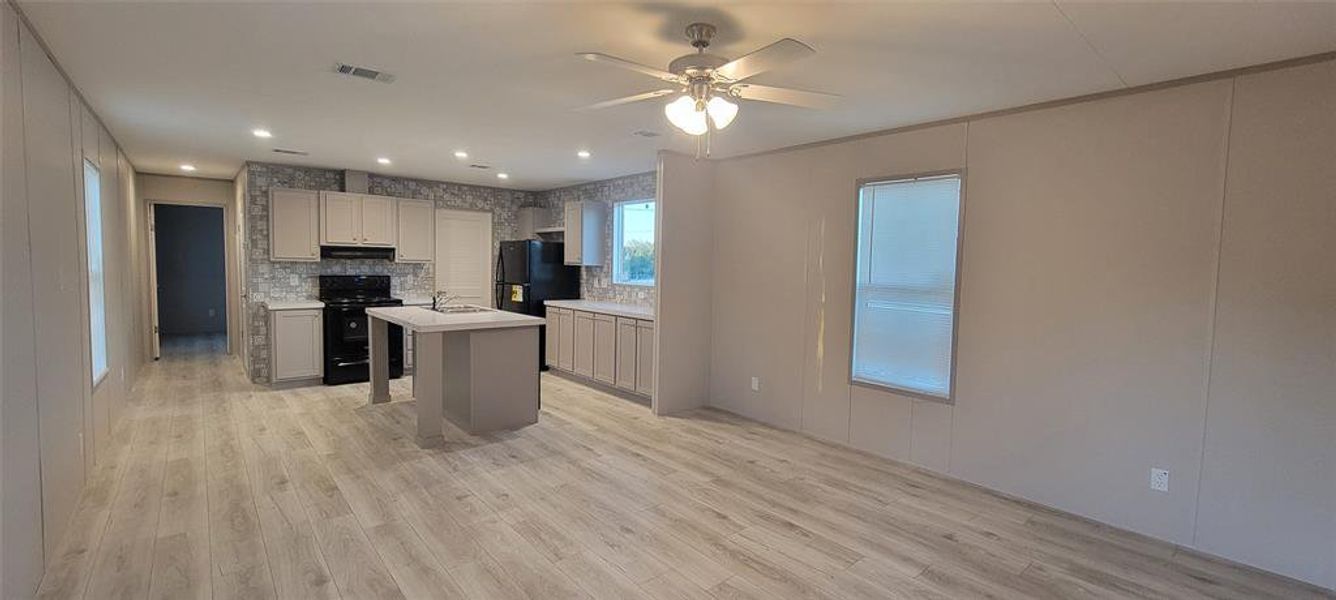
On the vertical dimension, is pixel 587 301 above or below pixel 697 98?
below

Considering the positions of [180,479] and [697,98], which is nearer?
[697,98]

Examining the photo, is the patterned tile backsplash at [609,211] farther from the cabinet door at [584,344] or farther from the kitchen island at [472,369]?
the kitchen island at [472,369]

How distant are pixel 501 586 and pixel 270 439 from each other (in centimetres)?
284

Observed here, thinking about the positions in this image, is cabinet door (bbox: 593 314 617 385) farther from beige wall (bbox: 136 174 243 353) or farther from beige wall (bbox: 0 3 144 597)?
beige wall (bbox: 136 174 243 353)

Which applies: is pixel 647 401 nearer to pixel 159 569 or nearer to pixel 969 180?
pixel 969 180

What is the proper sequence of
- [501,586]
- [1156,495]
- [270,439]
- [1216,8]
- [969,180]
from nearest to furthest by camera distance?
[1216,8] < [501,586] < [1156,495] < [969,180] < [270,439]

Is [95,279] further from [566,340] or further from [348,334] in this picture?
[566,340]

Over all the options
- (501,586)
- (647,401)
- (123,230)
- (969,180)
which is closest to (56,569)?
(501,586)

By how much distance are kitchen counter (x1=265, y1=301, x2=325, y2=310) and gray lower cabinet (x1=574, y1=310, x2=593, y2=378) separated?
2631mm

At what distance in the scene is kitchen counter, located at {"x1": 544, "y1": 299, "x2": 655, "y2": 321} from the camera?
560 cm

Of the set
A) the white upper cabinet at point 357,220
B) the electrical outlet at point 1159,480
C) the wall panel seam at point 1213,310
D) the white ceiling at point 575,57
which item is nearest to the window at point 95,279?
the white ceiling at point 575,57

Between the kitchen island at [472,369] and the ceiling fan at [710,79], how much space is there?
2463 millimetres

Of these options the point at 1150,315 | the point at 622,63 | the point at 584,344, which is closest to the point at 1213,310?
the point at 1150,315

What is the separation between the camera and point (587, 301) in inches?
281
